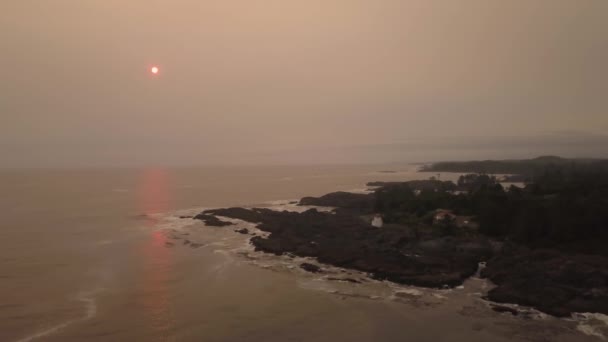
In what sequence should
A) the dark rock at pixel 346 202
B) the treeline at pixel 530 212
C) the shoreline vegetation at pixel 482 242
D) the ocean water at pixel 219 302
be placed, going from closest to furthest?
1. the ocean water at pixel 219 302
2. the shoreline vegetation at pixel 482 242
3. the treeline at pixel 530 212
4. the dark rock at pixel 346 202

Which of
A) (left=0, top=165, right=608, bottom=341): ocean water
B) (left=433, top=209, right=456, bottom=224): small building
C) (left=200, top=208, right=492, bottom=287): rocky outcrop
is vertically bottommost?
(left=0, top=165, right=608, bottom=341): ocean water

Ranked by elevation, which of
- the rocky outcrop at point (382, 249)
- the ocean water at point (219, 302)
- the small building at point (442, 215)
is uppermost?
the small building at point (442, 215)

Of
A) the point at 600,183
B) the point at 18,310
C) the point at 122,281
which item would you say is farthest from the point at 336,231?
the point at 600,183

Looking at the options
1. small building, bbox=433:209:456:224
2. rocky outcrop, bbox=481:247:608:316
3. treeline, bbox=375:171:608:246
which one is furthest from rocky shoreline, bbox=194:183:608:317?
small building, bbox=433:209:456:224

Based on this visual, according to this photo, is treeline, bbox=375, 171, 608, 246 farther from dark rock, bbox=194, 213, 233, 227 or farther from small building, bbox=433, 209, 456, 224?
dark rock, bbox=194, 213, 233, 227

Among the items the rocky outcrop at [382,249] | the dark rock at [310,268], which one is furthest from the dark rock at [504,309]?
the dark rock at [310,268]

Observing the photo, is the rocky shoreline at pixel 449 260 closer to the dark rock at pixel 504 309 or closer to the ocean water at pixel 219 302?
the dark rock at pixel 504 309
